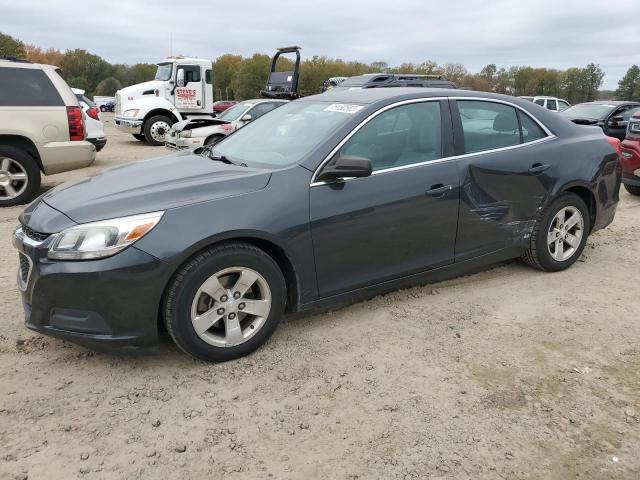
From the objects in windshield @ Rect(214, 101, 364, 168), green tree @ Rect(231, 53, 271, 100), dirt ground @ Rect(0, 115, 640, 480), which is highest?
green tree @ Rect(231, 53, 271, 100)

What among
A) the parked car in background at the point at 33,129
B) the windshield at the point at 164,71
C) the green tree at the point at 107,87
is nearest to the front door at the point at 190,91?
the windshield at the point at 164,71

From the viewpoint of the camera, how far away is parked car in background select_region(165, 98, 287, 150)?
12094mm

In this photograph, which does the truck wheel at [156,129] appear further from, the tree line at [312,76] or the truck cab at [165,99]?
the tree line at [312,76]

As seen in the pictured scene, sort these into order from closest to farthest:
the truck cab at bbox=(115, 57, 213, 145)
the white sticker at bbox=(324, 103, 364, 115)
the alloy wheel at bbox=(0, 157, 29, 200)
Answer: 1. the white sticker at bbox=(324, 103, 364, 115)
2. the alloy wheel at bbox=(0, 157, 29, 200)
3. the truck cab at bbox=(115, 57, 213, 145)

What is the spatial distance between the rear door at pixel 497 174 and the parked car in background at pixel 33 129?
5.64 meters

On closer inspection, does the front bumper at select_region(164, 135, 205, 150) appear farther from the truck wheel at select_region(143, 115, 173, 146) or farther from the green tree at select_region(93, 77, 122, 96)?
the green tree at select_region(93, 77, 122, 96)

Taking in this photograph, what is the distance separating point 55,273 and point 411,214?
222 centimetres

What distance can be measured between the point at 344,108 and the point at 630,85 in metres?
87.0

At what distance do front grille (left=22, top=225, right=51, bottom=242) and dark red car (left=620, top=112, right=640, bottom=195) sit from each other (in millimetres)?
7644

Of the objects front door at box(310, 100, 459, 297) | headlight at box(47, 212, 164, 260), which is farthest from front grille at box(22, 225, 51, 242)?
front door at box(310, 100, 459, 297)

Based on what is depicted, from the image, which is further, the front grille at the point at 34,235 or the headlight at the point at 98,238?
the front grille at the point at 34,235

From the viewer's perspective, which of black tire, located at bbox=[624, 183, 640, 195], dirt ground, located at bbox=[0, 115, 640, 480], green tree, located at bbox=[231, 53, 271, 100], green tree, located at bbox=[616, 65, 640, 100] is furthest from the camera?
green tree, located at bbox=[231, 53, 271, 100]

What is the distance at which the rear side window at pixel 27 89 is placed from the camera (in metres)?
7.04

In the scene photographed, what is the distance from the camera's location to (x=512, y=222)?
421 centimetres
